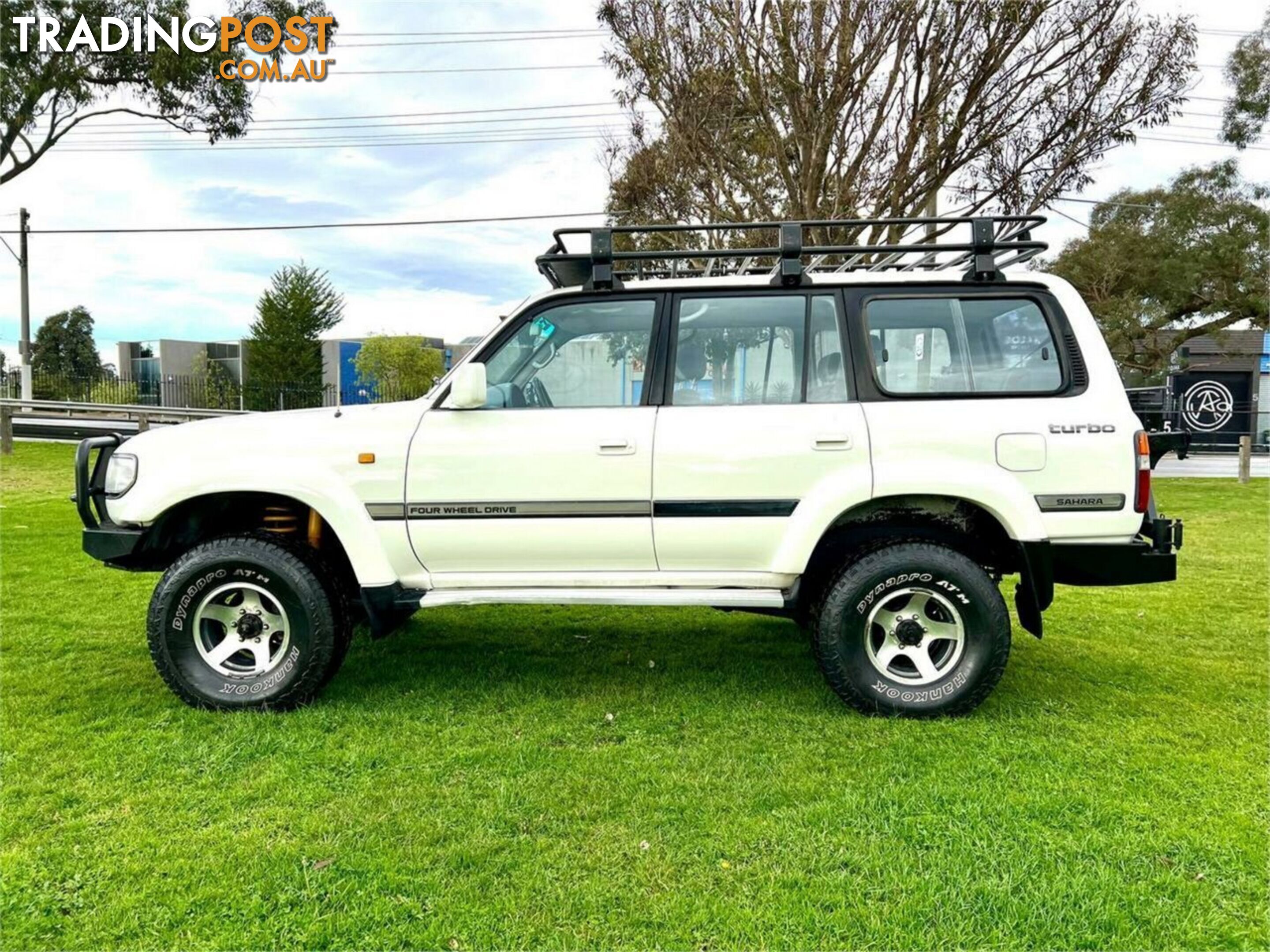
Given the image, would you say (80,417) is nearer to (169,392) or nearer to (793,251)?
(169,392)

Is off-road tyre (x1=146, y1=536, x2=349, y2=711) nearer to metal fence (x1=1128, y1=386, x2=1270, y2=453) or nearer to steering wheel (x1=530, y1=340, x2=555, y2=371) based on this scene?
steering wheel (x1=530, y1=340, x2=555, y2=371)

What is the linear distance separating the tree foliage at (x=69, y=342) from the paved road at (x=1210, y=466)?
159 ft

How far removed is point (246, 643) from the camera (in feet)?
12.5

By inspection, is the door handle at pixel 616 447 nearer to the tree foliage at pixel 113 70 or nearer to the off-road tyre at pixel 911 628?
the off-road tyre at pixel 911 628

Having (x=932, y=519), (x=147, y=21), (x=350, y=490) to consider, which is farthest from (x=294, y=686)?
(x=147, y=21)

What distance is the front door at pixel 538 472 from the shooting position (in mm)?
3641

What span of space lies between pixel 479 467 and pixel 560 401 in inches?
18.6

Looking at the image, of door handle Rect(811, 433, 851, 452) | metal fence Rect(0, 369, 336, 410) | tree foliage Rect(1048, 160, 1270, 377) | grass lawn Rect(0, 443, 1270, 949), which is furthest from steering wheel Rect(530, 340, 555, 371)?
metal fence Rect(0, 369, 336, 410)

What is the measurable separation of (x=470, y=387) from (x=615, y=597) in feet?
3.61

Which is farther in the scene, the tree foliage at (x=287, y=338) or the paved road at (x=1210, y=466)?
the tree foliage at (x=287, y=338)

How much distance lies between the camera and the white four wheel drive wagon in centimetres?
358

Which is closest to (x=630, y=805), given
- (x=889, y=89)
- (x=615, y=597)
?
(x=615, y=597)

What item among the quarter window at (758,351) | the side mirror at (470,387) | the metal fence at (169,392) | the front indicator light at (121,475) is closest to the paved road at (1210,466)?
the quarter window at (758,351)

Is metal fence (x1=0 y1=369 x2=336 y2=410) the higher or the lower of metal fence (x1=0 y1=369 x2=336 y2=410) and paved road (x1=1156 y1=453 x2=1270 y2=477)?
the higher
